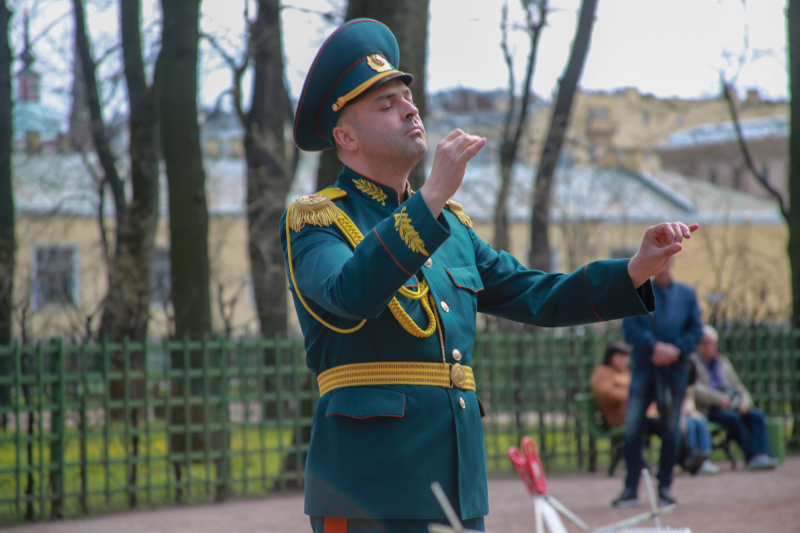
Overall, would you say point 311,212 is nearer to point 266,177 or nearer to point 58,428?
point 58,428

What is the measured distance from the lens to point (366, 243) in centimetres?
218

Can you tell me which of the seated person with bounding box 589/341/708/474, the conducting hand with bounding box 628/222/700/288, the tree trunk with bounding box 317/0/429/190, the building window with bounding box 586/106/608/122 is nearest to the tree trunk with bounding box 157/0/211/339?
the tree trunk with bounding box 317/0/429/190

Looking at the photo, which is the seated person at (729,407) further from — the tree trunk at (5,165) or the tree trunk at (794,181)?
the tree trunk at (5,165)

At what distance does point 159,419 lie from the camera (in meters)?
8.91

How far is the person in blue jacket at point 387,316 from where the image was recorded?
2.43 meters

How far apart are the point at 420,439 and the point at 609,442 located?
9.47 metres

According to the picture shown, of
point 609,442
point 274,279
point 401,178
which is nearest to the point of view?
point 401,178

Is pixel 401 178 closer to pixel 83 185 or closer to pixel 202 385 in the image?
pixel 202 385

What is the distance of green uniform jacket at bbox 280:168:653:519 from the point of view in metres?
2.42

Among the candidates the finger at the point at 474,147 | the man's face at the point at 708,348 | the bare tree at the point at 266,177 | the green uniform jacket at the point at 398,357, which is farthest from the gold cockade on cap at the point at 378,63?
the bare tree at the point at 266,177

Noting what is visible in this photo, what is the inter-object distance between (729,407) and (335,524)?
8895mm

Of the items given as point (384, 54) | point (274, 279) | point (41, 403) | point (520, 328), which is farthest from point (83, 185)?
point (384, 54)

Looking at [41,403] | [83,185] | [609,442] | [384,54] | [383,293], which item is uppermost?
[83,185]

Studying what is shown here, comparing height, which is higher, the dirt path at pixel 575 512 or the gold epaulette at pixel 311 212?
the gold epaulette at pixel 311 212
